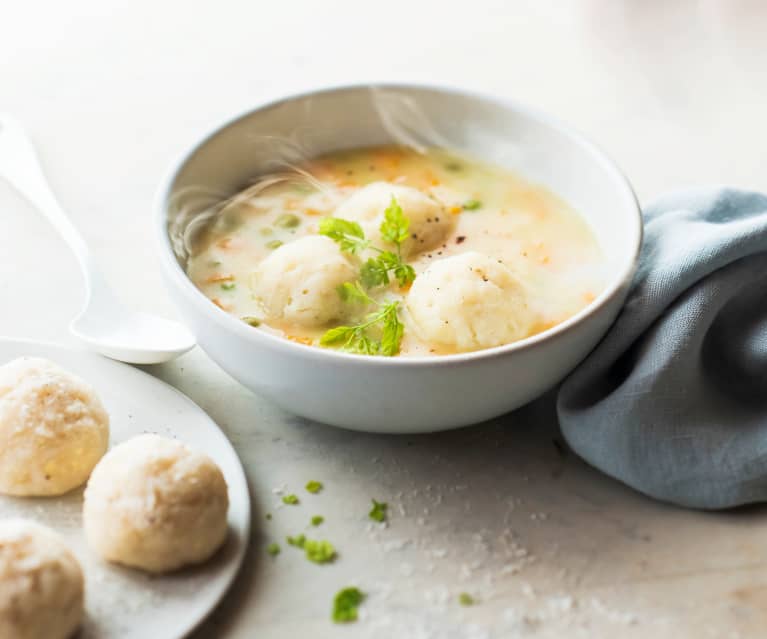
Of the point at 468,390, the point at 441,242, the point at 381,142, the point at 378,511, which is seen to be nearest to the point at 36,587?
the point at 378,511

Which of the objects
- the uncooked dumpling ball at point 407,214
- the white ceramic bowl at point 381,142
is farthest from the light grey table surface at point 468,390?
the uncooked dumpling ball at point 407,214

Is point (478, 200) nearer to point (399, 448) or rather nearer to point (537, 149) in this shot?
point (537, 149)

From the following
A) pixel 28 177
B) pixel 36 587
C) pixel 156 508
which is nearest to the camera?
pixel 36 587

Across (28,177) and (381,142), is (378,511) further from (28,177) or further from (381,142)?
(28,177)

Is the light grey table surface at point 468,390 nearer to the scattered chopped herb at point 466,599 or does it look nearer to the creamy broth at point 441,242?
the scattered chopped herb at point 466,599

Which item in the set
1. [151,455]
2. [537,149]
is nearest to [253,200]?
[537,149]

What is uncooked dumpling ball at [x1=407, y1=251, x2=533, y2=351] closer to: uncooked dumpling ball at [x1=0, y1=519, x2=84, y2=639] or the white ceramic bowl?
the white ceramic bowl

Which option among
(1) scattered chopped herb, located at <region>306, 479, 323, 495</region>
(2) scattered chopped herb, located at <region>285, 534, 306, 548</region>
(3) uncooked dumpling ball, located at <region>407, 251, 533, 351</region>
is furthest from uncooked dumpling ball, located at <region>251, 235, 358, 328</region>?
(2) scattered chopped herb, located at <region>285, 534, 306, 548</region>
